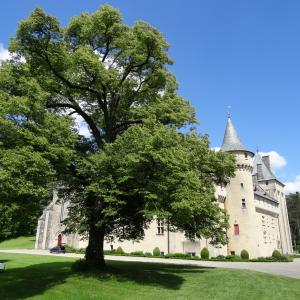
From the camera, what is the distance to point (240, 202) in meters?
48.2

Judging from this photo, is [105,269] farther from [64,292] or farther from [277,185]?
[277,185]

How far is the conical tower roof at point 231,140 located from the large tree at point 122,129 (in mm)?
27736

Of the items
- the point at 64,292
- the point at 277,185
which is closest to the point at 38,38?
the point at 64,292

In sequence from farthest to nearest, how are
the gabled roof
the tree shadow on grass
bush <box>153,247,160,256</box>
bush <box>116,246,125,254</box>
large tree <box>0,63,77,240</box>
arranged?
the gabled roof
bush <box>116,246,125,254</box>
bush <box>153,247,160,256</box>
the tree shadow on grass
large tree <box>0,63,77,240</box>

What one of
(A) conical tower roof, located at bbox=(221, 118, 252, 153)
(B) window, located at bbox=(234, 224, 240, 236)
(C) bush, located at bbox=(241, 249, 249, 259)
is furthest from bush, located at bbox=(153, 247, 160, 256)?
(A) conical tower roof, located at bbox=(221, 118, 252, 153)

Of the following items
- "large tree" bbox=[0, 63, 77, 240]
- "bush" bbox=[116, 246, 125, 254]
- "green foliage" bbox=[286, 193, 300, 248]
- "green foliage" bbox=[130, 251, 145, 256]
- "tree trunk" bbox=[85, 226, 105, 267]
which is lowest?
"tree trunk" bbox=[85, 226, 105, 267]

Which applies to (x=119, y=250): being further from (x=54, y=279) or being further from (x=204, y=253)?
(x=54, y=279)

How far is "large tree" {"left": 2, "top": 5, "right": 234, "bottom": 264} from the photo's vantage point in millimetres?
15664

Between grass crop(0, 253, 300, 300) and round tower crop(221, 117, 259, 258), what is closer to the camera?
grass crop(0, 253, 300, 300)

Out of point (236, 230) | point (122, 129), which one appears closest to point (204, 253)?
point (236, 230)

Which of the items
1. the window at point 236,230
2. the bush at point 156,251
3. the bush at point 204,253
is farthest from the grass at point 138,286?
the window at point 236,230

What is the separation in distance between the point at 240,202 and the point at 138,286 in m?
34.9

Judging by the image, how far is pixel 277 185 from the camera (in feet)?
225

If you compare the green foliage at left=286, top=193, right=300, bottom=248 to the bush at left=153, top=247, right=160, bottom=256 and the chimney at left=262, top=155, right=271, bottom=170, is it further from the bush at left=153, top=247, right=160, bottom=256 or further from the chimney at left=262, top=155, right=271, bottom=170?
the bush at left=153, top=247, right=160, bottom=256
